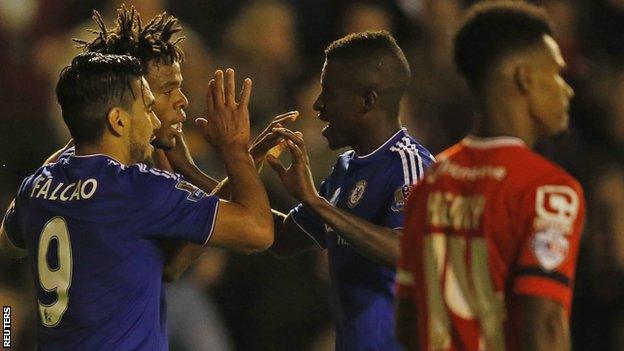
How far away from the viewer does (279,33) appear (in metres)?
8.85

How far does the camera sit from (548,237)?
343 cm

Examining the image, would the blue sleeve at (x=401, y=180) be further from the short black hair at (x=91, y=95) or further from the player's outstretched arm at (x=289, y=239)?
the short black hair at (x=91, y=95)

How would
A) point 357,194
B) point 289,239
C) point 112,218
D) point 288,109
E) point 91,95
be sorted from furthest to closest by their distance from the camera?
point 288,109 → point 289,239 → point 357,194 → point 91,95 → point 112,218

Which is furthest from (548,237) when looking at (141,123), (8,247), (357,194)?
(8,247)

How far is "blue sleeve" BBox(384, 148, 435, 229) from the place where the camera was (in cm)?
481

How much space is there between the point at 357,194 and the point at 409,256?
1.20 metres

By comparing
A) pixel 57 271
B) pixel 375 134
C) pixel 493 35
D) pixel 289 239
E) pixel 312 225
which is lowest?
pixel 289 239

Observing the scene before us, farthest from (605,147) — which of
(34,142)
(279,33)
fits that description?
(34,142)

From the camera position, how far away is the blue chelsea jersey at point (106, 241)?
14.5 feet

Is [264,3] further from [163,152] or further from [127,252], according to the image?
[127,252]

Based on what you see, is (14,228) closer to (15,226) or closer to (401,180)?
(15,226)

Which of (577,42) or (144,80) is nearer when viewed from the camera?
(144,80)

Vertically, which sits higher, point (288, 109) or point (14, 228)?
point (14, 228)

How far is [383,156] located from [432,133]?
12.2 feet
